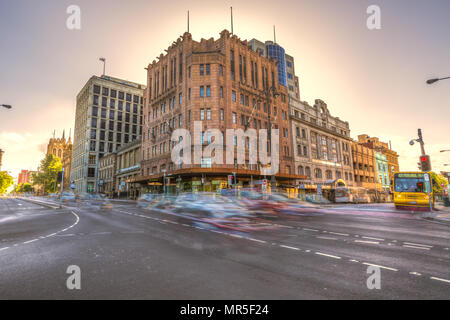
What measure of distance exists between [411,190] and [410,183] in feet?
2.00

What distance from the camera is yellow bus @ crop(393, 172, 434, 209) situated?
20.3 meters

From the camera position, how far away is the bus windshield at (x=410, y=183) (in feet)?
66.6

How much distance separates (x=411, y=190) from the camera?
20.9 metres

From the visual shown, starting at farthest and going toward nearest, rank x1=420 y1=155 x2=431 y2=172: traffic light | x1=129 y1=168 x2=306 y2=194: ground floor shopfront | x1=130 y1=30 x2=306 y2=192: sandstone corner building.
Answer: x1=130 y1=30 x2=306 y2=192: sandstone corner building
x1=129 y1=168 x2=306 y2=194: ground floor shopfront
x1=420 y1=155 x2=431 y2=172: traffic light

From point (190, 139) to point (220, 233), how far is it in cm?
2863

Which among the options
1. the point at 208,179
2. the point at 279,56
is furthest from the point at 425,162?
the point at 279,56

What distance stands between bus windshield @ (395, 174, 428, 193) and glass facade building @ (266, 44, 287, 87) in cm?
5762

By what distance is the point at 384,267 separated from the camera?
4953mm

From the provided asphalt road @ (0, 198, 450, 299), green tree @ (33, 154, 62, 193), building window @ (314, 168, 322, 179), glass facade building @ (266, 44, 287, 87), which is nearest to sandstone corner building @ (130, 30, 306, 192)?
building window @ (314, 168, 322, 179)

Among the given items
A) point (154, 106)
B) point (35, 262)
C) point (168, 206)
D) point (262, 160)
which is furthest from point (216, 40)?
point (35, 262)

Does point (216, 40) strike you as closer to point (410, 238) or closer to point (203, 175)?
point (203, 175)

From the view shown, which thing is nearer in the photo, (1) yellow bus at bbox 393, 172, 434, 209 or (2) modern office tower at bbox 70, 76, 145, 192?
(1) yellow bus at bbox 393, 172, 434, 209

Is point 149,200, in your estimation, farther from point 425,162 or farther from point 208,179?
point 425,162

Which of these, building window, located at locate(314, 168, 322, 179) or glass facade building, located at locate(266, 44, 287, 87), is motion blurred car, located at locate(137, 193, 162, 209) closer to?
building window, located at locate(314, 168, 322, 179)
